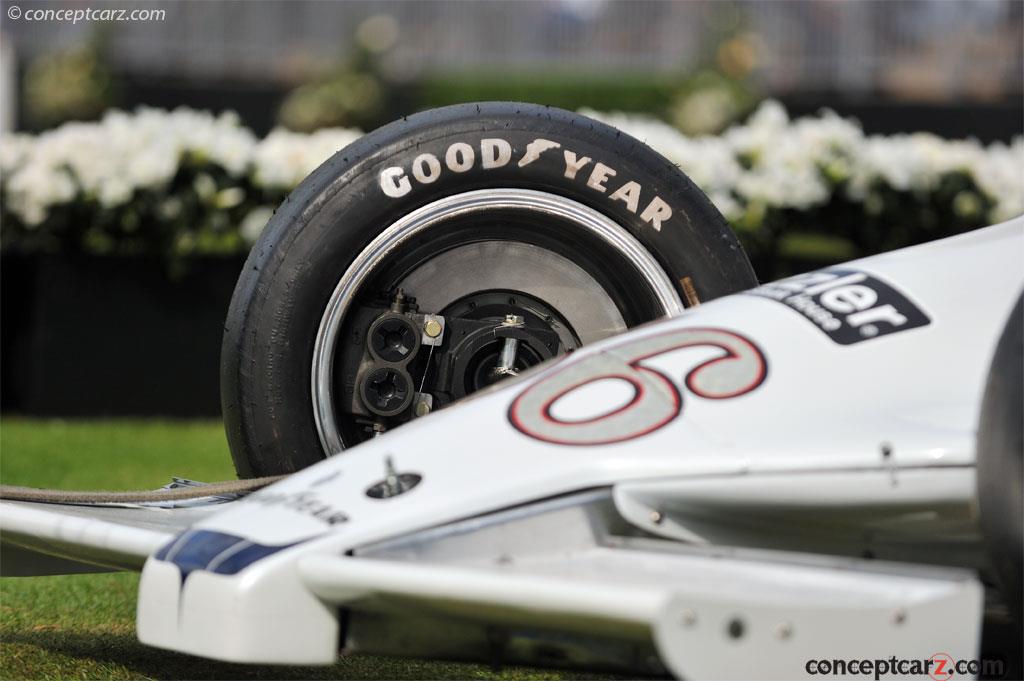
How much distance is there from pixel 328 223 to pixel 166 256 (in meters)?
3.69

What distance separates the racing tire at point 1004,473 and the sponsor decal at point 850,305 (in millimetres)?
238

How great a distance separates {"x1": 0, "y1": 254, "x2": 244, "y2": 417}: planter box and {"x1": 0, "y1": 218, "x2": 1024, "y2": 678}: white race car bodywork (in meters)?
3.84

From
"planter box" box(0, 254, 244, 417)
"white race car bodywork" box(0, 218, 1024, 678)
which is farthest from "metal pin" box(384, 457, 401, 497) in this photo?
"planter box" box(0, 254, 244, 417)

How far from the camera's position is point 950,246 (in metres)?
2.12

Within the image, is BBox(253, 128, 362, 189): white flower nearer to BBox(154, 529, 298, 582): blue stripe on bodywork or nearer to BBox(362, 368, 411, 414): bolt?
BBox(362, 368, 411, 414): bolt

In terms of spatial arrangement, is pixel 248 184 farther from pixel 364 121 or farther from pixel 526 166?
pixel 364 121

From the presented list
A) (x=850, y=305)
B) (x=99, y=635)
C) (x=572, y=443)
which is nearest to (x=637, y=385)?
(x=572, y=443)

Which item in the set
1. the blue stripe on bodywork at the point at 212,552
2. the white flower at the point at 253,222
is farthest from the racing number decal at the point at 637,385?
the white flower at the point at 253,222

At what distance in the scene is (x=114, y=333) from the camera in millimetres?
5793

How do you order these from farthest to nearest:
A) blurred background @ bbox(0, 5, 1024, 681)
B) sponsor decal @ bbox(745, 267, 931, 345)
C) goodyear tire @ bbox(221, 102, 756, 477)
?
blurred background @ bbox(0, 5, 1024, 681), goodyear tire @ bbox(221, 102, 756, 477), sponsor decal @ bbox(745, 267, 931, 345)

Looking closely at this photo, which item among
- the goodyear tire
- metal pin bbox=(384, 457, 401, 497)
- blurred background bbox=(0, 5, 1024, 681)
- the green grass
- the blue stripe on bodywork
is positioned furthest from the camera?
blurred background bbox=(0, 5, 1024, 681)

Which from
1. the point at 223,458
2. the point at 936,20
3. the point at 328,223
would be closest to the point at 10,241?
the point at 223,458

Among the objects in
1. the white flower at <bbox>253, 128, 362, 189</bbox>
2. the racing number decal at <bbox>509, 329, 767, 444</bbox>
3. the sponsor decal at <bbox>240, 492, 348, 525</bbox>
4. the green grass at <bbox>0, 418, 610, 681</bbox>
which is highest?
the white flower at <bbox>253, 128, 362, 189</bbox>

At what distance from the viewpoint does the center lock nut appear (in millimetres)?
2305
